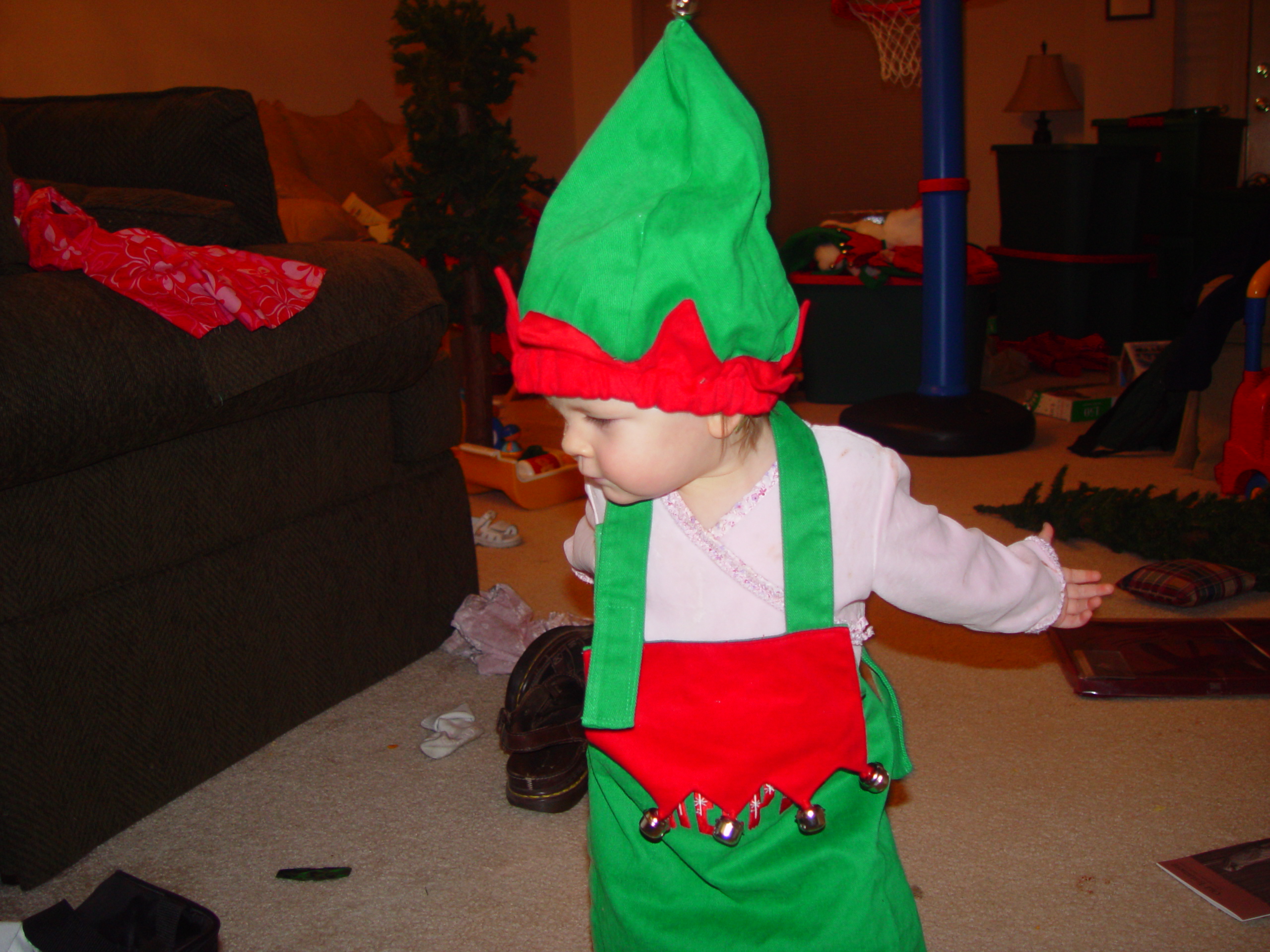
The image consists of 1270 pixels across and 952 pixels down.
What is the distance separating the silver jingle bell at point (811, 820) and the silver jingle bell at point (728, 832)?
1.6 inches

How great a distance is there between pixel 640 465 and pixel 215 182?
1048 mm

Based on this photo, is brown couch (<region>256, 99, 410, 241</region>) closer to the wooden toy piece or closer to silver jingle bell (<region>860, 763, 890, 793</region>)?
the wooden toy piece

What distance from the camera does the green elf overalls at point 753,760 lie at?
65cm

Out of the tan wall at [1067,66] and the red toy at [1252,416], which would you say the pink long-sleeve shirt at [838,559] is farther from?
the tan wall at [1067,66]

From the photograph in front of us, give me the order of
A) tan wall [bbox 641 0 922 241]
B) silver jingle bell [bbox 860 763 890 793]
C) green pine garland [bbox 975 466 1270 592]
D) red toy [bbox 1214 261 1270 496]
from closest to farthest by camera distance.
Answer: silver jingle bell [bbox 860 763 890 793], green pine garland [bbox 975 466 1270 592], red toy [bbox 1214 261 1270 496], tan wall [bbox 641 0 922 241]

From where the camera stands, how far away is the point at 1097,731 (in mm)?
1223

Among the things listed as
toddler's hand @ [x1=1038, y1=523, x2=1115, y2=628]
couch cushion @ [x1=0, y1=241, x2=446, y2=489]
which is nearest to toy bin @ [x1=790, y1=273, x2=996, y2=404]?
couch cushion @ [x1=0, y1=241, x2=446, y2=489]

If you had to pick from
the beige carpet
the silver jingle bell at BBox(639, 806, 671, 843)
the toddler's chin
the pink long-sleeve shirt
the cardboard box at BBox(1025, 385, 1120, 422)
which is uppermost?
the toddler's chin

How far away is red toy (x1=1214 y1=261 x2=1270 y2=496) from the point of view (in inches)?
73.4

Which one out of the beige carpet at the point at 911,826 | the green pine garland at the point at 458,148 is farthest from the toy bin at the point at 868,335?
the beige carpet at the point at 911,826

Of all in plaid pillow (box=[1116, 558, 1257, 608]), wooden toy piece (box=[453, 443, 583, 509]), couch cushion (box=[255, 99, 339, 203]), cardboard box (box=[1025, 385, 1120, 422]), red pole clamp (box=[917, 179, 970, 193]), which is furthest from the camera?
couch cushion (box=[255, 99, 339, 203])

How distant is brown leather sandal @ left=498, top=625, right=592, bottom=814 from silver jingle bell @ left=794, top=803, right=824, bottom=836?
0.52 m

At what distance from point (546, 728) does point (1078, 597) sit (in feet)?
2.02

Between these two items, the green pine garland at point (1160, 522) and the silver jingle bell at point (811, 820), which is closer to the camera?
the silver jingle bell at point (811, 820)
